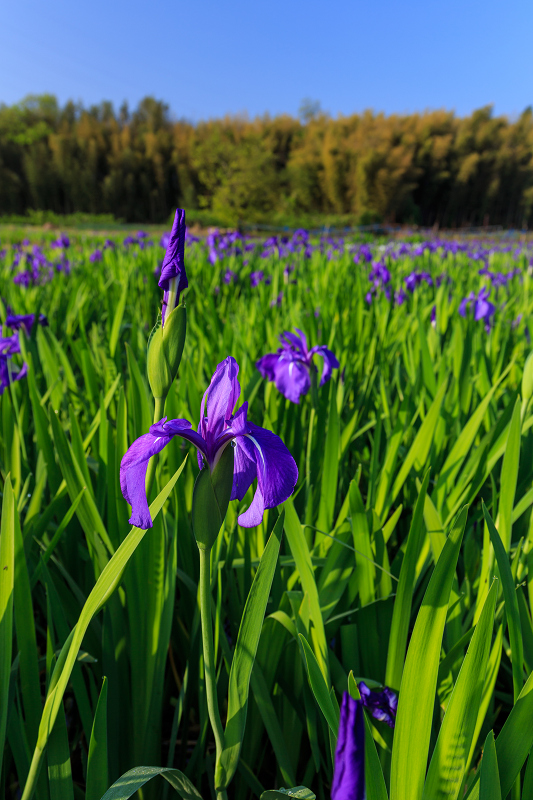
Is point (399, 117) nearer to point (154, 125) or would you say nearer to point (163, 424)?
point (154, 125)

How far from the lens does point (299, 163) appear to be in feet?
104

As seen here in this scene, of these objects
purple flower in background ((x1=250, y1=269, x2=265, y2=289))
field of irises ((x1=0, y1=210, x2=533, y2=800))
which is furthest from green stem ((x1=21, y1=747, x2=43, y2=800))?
purple flower in background ((x1=250, y1=269, x2=265, y2=289))

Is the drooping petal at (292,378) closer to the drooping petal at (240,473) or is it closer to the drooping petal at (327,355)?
the drooping petal at (327,355)

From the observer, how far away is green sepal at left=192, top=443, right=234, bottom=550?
451 millimetres

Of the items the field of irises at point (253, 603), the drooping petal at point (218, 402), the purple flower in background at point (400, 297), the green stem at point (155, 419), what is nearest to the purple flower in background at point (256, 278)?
the purple flower in background at point (400, 297)

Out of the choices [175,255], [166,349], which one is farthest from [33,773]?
[175,255]

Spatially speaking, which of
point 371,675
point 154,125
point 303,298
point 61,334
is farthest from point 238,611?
point 154,125

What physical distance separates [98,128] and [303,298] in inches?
1605

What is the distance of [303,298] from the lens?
112 inches

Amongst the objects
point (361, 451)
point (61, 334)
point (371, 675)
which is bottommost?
point (371, 675)

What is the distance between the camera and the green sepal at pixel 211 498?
17.8 inches

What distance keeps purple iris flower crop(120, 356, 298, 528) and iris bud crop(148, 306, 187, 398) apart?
0.08m

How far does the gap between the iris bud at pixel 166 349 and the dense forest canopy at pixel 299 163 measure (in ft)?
94.9

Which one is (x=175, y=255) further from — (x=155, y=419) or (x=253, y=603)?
(x=253, y=603)
